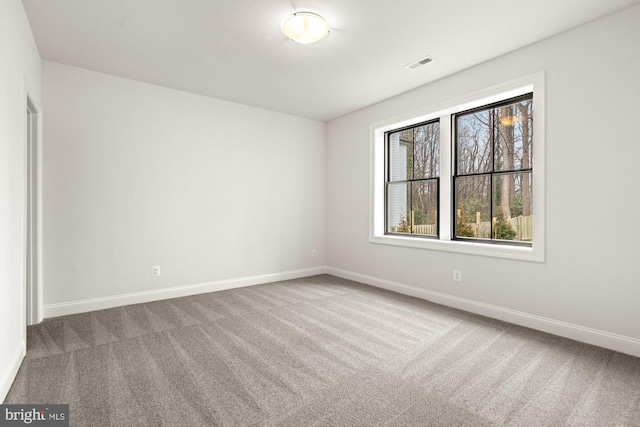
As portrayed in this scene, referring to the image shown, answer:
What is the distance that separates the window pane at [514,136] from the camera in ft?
11.1

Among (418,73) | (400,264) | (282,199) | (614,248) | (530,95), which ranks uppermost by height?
(418,73)

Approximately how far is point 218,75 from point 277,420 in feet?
11.6

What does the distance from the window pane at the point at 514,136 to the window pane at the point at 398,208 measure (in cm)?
135

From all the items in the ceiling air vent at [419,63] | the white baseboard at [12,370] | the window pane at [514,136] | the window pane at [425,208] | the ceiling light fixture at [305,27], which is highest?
the ceiling air vent at [419,63]

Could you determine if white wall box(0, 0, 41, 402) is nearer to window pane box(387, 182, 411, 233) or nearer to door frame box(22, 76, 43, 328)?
door frame box(22, 76, 43, 328)

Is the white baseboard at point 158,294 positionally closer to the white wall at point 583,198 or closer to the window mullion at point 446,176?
the window mullion at point 446,176

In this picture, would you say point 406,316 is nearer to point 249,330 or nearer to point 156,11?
point 249,330

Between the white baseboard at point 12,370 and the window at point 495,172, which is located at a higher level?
the window at point 495,172

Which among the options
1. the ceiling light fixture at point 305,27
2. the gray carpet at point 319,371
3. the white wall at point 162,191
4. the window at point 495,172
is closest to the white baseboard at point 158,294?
the white wall at point 162,191

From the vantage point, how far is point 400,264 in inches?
172

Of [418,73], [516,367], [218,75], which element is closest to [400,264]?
[516,367]

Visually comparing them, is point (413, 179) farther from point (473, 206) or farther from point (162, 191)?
point (162, 191)

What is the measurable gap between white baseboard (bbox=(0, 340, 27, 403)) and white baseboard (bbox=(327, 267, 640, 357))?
12.7 feet

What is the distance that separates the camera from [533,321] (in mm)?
3039
